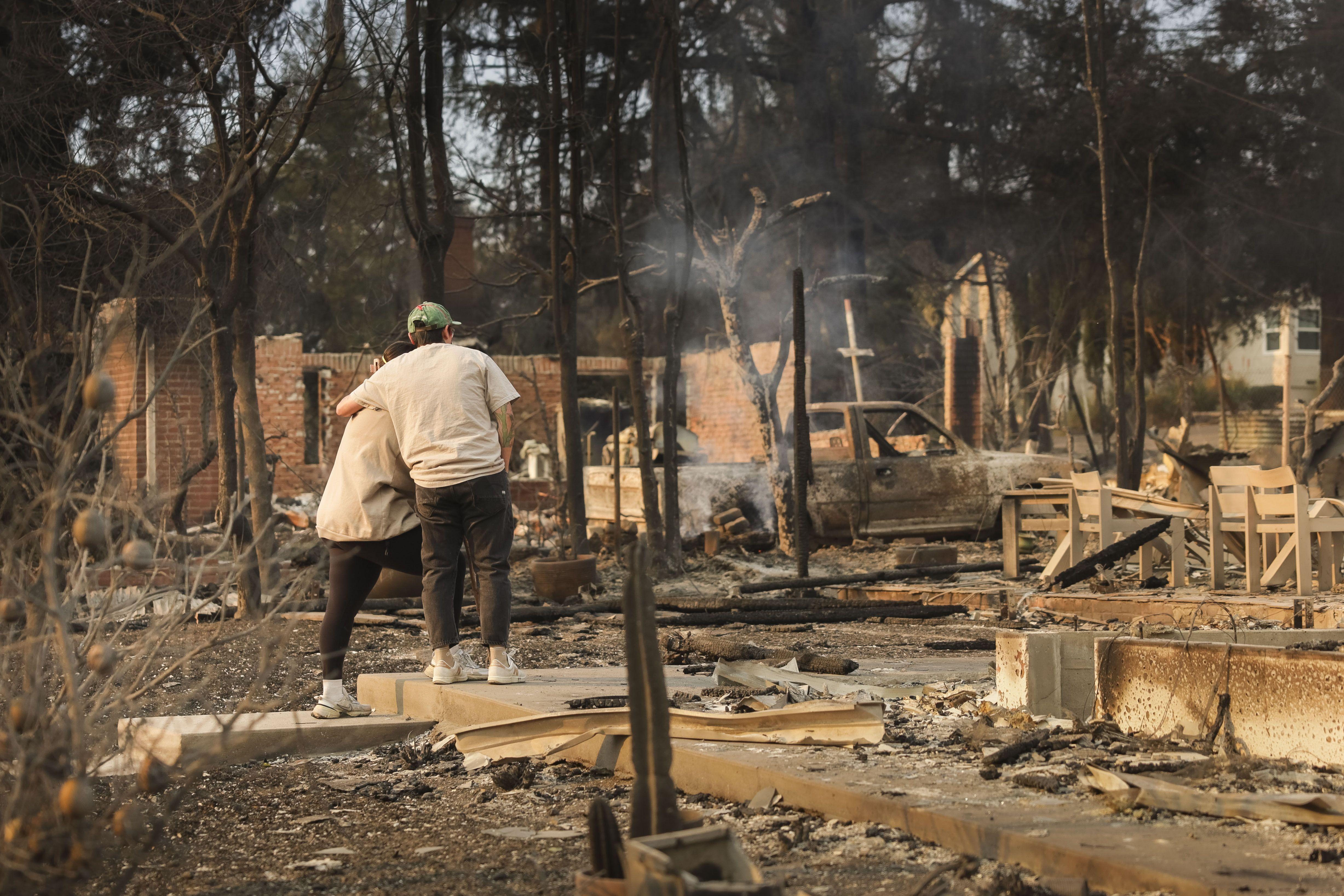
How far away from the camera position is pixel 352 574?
575 centimetres

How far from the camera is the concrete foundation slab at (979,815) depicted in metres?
3.08

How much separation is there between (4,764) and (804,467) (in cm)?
946

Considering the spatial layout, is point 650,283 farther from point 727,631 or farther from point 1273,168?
point 727,631

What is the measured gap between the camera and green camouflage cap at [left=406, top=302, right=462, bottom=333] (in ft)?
19.2

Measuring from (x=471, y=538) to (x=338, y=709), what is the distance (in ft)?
3.06

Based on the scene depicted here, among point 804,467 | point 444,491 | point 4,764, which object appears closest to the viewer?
point 4,764

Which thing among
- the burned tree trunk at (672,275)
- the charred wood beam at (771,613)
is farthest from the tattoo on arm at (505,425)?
the burned tree trunk at (672,275)

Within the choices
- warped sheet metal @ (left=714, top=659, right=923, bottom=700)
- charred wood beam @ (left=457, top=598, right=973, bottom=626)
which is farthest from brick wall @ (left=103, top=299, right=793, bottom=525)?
warped sheet metal @ (left=714, top=659, right=923, bottom=700)

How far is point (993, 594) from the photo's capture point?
10.5 metres

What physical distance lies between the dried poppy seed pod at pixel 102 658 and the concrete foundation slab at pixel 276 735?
216cm

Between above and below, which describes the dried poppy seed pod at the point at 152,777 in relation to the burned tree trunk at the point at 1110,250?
below

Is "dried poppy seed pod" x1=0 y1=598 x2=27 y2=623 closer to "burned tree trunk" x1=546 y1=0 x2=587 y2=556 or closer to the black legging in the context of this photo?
the black legging

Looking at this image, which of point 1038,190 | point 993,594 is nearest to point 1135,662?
point 993,594

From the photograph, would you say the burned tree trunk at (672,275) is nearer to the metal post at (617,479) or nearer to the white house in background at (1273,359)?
the metal post at (617,479)
